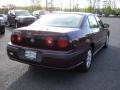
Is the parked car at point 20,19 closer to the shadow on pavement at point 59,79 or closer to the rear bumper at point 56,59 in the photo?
the shadow on pavement at point 59,79

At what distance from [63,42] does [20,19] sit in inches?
508

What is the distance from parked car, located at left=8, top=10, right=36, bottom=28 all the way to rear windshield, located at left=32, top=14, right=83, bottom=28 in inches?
436

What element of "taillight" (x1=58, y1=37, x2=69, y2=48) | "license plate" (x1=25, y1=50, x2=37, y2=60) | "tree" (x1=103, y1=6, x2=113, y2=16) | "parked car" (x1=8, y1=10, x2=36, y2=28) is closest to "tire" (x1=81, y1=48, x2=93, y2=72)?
"taillight" (x1=58, y1=37, x2=69, y2=48)

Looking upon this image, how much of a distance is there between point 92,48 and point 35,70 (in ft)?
5.47

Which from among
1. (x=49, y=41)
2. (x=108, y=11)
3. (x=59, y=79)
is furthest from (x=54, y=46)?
(x=108, y=11)

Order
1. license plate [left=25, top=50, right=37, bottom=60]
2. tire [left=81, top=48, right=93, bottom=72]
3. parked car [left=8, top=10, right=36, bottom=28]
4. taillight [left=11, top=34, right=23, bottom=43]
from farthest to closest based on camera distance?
parked car [left=8, top=10, right=36, bottom=28]
tire [left=81, top=48, right=93, bottom=72]
taillight [left=11, top=34, right=23, bottom=43]
license plate [left=25, top=50, right=37, bottom=60]

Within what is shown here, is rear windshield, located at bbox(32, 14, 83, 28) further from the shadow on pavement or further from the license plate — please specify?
the shadow on pavement

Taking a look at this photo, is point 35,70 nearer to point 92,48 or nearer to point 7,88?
point 7,88

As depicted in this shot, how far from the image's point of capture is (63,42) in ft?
15.1

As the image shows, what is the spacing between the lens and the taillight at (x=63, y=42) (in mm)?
4602

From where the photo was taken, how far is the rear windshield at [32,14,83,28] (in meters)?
5.51

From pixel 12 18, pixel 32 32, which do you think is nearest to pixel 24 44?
pixel 32 32

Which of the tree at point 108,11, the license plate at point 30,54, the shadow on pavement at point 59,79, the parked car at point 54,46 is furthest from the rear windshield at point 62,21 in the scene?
the tree at point 108,11

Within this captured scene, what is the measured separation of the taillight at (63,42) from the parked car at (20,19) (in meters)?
12.6
